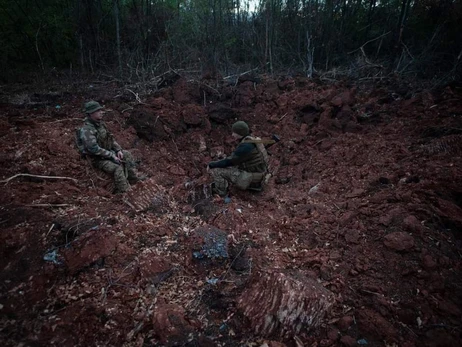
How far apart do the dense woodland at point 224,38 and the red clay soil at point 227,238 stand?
3.98 metres

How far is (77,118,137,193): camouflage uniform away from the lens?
373 centimetres

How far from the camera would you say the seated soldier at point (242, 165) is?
3971mm

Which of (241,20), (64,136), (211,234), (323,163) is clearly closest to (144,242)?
(211,234)

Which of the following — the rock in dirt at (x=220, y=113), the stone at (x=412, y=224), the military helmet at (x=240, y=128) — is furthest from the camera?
the rock in dirt at (x=220, y=113)

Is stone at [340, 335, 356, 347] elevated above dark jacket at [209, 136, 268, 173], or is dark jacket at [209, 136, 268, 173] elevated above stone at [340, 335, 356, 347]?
dark jacket at [209, 136, 268, 173]

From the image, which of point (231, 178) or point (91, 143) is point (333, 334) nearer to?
point (231, 178)

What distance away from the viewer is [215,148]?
19.6 ft

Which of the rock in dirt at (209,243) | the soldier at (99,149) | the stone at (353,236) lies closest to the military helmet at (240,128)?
the rock in dirt at (209,243)

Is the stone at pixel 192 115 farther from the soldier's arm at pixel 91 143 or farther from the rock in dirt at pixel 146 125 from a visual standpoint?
the soldier's arm at pixel 91 143

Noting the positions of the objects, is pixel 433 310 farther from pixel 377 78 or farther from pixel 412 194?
pixel 377 78

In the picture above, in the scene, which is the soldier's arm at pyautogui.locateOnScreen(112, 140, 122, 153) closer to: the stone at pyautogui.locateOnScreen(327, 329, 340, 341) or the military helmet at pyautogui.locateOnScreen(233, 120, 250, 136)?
the military helmet at pyautogui.locateOnScreen(233, 120, 250, 136)

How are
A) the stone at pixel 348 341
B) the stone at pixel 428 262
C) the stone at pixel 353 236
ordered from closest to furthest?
the stone at pixel 348 341 < the stone at pixel 428 262 < the stone at pixel 353 236

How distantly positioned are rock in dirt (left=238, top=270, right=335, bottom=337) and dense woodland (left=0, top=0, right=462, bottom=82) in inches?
300

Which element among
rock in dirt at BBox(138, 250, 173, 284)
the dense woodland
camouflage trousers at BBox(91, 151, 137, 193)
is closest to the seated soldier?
camouflage trousers at BBox(91, 151, 137, 193)
